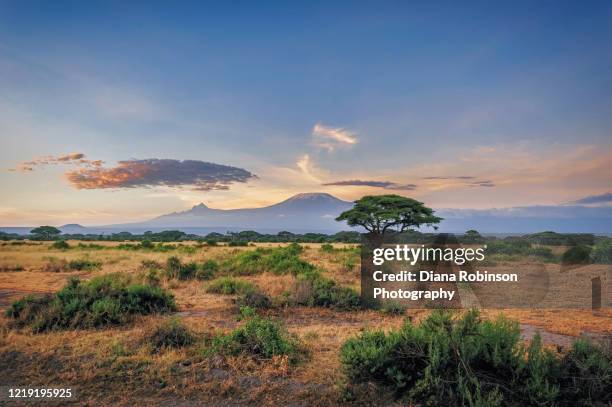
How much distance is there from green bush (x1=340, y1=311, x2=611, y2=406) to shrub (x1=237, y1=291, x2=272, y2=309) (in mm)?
6475

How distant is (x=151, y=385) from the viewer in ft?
19.7

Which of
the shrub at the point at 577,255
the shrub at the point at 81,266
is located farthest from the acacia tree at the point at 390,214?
the shrub at the point at 81,266

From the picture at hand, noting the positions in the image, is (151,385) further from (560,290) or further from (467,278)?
(560,290)

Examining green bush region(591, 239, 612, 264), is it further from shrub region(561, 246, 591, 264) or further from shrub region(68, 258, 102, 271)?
shrub region(68, 258, 102, 271)

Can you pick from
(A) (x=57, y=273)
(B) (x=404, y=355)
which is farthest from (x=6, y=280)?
(B) (x=404, y=355)

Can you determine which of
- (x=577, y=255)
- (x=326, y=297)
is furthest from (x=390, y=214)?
(x=326, y=297)

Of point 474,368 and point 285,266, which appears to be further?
point 285,266

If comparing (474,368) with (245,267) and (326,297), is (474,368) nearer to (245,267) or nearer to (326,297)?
(326,297)

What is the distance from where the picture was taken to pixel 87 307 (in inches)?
399

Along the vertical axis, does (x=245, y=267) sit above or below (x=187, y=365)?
above

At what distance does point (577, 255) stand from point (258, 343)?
29004 mm

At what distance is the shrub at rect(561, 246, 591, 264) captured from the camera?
2745 centimetres

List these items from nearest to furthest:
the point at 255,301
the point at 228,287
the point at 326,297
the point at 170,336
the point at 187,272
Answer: the point at 170,336 < the point at 255,301 < the point at 326,297 < the point at 228,287 < the point at 187,272

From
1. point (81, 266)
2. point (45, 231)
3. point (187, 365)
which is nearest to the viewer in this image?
point (187, 365)
